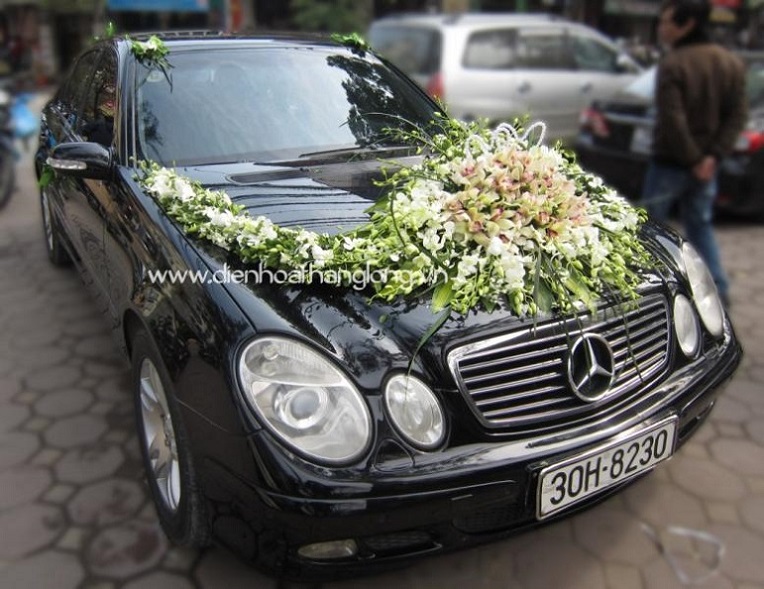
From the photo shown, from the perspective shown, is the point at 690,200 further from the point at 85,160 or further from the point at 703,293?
the point at 85,160

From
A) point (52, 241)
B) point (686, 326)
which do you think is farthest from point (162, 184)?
point (52, 241)

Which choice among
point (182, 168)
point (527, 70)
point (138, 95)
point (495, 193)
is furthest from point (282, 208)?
point (527, 70)

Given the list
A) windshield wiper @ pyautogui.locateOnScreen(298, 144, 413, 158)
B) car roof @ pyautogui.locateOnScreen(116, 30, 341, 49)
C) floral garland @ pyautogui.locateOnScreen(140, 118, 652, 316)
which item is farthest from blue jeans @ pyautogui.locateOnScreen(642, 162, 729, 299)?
car roof @ pyautogui.locateOnScreen(116, 30, 341, 49)

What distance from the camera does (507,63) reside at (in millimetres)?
7117

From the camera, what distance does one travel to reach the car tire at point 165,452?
1.97 meters

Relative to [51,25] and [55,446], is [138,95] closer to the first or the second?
[55,446]

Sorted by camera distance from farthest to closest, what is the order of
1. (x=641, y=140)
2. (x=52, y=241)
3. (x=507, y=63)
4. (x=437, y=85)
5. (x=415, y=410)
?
(x=507, y=63) < (x=437, y=85) < (x=641, y=140) < (x=52, y=241) < (x=415, y=410)

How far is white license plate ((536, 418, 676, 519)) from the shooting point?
1817 millimetres

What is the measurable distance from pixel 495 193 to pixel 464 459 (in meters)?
0.80

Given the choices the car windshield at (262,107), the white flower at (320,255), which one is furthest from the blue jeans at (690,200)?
the white flower at (320,255)

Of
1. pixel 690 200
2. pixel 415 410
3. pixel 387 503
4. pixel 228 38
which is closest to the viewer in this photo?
pixel 387 503

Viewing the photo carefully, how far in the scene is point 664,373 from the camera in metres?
2.15

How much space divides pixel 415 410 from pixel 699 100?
2.83 metres

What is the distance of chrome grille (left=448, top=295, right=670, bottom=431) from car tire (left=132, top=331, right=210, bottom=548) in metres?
0.82
